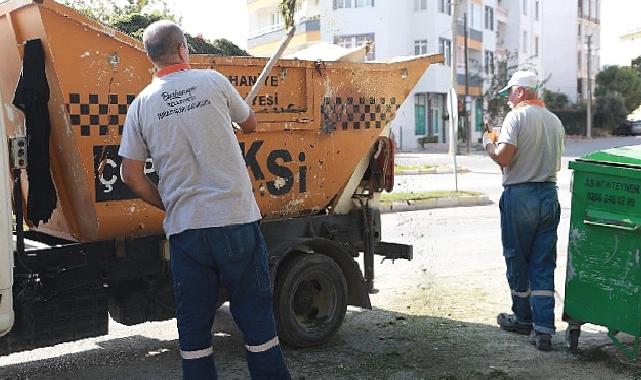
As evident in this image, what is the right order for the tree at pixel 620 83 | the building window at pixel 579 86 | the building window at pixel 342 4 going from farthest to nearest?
the building window at pixel 579 86, the tree at pixel 620 83, the building window at pixel 342 4

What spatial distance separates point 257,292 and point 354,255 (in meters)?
2.38

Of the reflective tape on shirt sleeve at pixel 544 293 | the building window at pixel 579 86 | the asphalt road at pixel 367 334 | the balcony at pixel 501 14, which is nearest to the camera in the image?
the asphalt road at pixel 367 334

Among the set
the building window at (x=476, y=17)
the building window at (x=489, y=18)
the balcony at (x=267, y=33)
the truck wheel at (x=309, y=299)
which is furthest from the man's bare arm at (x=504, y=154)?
the building window at (x=489, y=18)

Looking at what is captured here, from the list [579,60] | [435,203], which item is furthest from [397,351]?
[579,60]

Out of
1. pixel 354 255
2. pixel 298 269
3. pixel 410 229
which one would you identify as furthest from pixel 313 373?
pixel 410 229

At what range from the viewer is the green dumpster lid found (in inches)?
188

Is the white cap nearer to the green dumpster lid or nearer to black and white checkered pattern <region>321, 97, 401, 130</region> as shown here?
the green dumpster lid

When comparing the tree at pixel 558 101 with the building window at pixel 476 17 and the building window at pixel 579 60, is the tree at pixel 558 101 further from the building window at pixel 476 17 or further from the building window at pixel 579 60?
the building window at pixel 476 17

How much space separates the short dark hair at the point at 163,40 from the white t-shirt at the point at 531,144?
2.79 metres

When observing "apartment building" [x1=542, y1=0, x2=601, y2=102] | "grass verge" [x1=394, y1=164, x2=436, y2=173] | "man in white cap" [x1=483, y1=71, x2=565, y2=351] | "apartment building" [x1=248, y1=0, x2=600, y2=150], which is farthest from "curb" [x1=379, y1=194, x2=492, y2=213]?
"apartment building" [x1=542, y1=0, x2=601, y2=102]

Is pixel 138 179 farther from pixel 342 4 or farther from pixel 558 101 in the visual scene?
pixel 558 101

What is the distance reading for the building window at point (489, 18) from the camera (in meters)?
52.0

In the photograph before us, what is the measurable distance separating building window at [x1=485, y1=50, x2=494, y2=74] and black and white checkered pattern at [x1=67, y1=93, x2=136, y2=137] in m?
45.3

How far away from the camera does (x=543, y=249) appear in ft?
17.5
